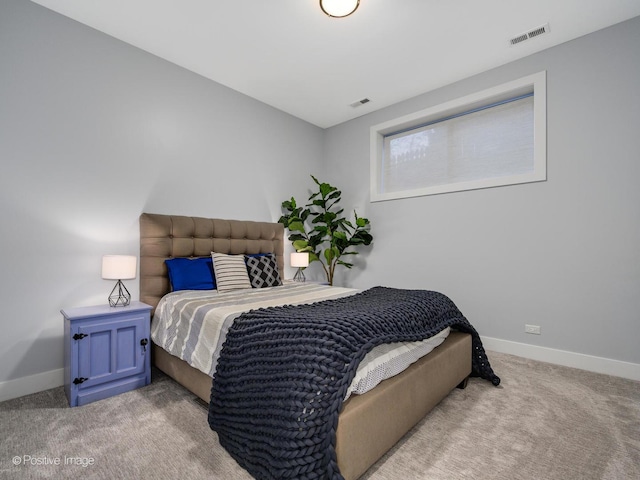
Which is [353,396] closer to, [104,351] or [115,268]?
[104,351]

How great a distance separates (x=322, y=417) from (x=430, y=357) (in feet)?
3.16

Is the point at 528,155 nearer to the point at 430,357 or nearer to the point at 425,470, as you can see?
the point at 430,357

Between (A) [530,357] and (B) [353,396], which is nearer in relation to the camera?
(B) [353,396]

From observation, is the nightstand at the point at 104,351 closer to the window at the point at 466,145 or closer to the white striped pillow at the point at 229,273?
the white striped pillow at the point at 229,273

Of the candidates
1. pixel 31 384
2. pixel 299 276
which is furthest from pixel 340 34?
Answer: pixel 31 384

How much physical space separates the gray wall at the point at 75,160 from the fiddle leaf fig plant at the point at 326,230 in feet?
3.52

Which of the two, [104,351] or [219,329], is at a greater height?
[219,329]

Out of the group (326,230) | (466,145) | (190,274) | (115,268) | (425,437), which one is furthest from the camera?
(326,230)

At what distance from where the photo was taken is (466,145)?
3537 millimetres

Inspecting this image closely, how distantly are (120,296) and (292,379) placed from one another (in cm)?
195

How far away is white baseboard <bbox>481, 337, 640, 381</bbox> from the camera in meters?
2.46

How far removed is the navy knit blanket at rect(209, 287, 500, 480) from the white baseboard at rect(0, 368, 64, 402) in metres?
1.62

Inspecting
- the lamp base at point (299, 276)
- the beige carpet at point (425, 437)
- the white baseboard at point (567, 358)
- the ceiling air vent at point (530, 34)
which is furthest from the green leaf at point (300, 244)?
Answer: the ceiling air vent at point (530, 34)

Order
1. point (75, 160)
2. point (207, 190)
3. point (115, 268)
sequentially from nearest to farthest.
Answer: point (115, 268) → point (75, 160) → point (207, 190)
